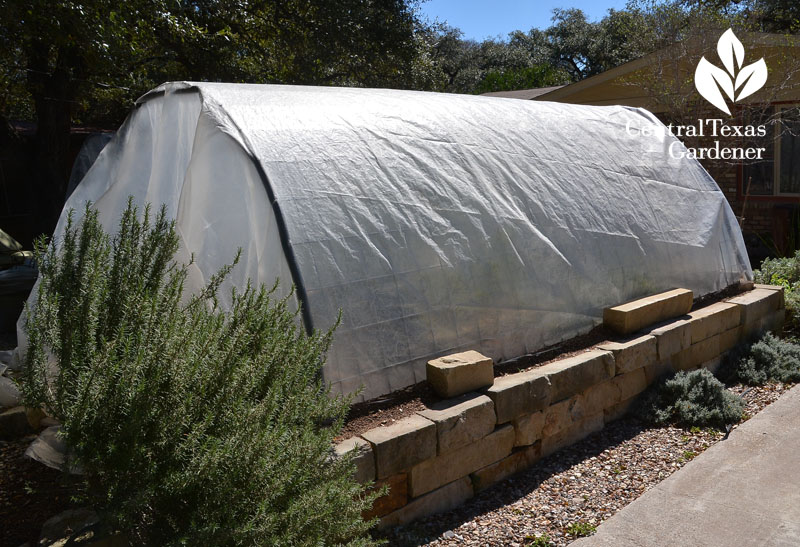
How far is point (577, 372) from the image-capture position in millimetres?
4242

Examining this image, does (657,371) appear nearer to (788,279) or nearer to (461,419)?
(461,419)

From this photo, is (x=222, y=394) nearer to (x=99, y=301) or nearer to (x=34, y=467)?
(x=99, y=301)

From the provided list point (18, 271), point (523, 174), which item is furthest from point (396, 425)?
point (18, 271)

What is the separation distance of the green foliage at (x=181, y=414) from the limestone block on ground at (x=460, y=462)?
819mm

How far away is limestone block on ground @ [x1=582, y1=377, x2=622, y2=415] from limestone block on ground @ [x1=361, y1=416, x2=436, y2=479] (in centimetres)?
152

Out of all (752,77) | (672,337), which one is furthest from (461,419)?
(752,77)

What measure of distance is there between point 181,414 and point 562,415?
2.80 meters

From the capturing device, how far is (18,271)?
625cm

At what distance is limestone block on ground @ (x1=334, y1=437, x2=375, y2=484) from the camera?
10.1ft

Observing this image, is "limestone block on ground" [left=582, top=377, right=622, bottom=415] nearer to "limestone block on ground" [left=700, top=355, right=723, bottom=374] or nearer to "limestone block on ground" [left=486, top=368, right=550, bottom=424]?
"limestone block on ground" [left=486, top=368, right=550, bottom=424]

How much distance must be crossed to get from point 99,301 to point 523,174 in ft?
10.7

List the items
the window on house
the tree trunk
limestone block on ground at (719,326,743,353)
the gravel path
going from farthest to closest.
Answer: the window on house < the tree trunk < limestone block on ground at (719,326,743,353) < the gravel path

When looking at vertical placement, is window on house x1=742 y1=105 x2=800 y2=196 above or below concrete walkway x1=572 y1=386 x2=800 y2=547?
above

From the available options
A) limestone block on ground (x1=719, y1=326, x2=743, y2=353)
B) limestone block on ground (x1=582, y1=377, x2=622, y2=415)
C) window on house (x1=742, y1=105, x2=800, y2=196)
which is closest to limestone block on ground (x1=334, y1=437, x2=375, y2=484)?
limestone block on ground (x1=582, y1=377, x2=622, y2=415)
